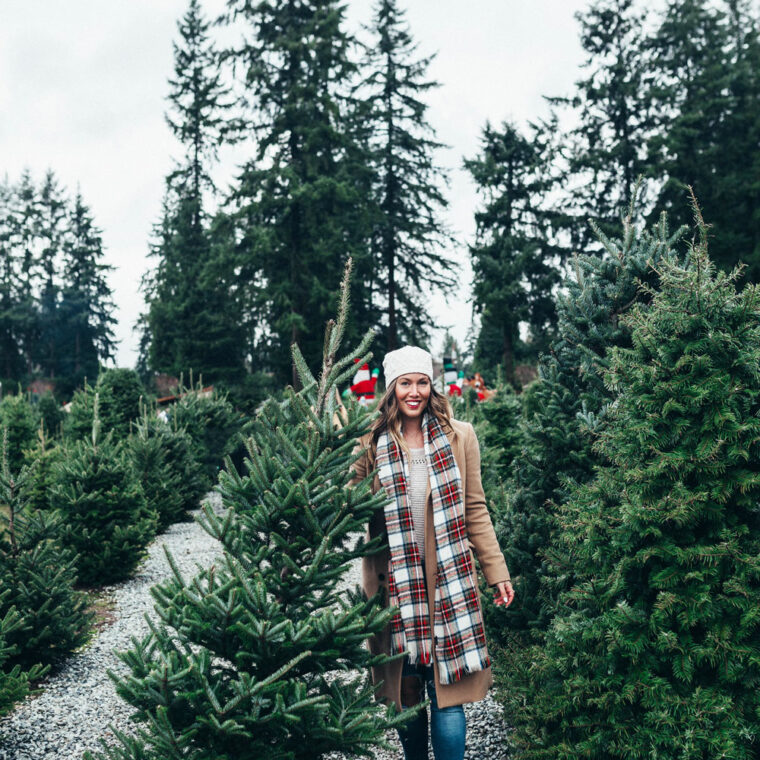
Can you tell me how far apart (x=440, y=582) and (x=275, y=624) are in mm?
747

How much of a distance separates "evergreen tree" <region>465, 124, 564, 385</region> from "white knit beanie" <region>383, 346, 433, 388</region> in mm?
23834

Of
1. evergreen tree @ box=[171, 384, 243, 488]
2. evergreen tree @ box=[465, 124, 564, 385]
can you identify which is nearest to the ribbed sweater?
evergreen tree @ box=[171, 384, 243, 488]

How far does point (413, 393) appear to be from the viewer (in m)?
3.10

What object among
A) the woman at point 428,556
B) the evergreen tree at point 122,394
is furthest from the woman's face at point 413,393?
the evergreen tree at point 122,394

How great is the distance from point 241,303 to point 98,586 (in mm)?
16216

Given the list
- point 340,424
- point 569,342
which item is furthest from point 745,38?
point 340,424

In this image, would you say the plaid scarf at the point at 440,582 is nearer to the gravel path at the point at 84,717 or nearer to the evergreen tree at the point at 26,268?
the gravel path at the point at 84,717

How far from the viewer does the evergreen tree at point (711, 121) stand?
24812 mm

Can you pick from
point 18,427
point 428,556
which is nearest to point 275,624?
point 428,556

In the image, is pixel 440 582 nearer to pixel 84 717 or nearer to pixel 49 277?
pixel 84 717

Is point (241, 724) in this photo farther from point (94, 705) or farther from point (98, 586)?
point (98, 586)

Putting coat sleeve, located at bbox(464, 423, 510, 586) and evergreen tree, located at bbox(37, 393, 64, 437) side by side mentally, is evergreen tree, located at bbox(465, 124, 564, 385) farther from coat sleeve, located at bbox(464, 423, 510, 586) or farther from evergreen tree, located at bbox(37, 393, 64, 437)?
coat sleeve, located at bbox(464, 423, 510, 586)

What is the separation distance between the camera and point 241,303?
23000 mm

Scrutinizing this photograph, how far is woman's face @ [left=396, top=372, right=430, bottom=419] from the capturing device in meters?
3.10
